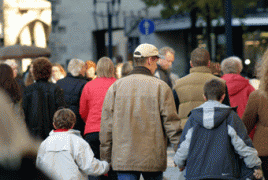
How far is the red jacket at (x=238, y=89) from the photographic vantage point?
8016mm

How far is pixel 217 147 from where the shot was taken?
15.5 ft

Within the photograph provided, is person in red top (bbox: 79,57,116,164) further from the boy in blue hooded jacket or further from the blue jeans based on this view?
the boy in blue hooded jacket

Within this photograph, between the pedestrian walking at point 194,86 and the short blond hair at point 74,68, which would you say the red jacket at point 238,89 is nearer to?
the pedestrian walking at point 194,86

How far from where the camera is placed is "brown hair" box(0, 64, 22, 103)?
6660mm

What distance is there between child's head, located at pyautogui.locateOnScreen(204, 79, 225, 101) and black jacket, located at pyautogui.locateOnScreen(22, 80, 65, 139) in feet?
8.13

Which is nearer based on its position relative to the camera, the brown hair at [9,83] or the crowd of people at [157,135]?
the crowd of people at [157,135]

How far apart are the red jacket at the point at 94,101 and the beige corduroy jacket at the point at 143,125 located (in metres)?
1.86

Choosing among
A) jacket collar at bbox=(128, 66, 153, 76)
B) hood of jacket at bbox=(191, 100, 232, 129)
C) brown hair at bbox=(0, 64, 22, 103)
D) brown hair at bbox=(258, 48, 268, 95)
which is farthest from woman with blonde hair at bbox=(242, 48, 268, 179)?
brown hair at bbox=(0, 64, 22, 103)

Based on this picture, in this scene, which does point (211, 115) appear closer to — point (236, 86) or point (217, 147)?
point (217, 147)

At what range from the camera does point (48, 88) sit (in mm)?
6891

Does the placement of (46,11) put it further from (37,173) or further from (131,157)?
(37,173)

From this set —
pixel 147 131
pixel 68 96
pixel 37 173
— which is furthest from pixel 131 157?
pixel 68 96

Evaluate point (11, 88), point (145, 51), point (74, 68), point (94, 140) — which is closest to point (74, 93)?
point (74, 68)

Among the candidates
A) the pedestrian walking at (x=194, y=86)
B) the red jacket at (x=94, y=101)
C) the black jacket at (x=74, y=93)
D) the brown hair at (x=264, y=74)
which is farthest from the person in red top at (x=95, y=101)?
the brown hair at (x=264, y=74)
